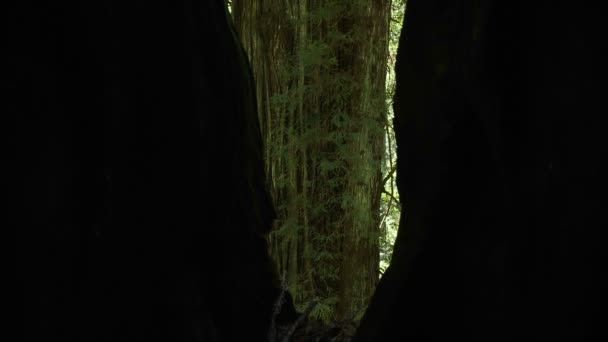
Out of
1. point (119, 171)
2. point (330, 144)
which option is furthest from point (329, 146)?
point (119, 171)

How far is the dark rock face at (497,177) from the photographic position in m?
1.31

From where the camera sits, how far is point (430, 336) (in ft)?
5.37

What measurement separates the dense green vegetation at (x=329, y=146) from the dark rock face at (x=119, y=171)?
1.70 meters

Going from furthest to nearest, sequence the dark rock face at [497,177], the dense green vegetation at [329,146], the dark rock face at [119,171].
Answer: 1. the dense green vegetation at [329,146]
2. the dark rock face at [119,171]
3. the dark rock face at [497,177]

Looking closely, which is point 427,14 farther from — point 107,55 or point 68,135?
point 68,135

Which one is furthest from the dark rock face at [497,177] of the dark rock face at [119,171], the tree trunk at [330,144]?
the tree trunk at [330,144]

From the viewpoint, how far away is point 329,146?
12.2 feet

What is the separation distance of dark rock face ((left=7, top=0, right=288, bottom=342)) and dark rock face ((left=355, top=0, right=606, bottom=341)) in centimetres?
52

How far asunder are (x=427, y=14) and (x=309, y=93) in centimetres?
200

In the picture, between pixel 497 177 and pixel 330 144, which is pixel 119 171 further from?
pixel 330 144

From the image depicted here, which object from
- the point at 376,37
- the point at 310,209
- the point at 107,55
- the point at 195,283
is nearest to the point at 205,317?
the point at 195,283

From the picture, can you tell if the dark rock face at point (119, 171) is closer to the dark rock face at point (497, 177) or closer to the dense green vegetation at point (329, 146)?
the dark rock face at point (497, 177)

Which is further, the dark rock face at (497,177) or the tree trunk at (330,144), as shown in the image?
the tree trunk at (330,144)

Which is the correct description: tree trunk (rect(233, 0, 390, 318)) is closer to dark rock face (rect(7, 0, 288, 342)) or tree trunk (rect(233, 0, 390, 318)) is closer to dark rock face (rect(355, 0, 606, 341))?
dark rock face (rect(7, 0, 288, 342))
